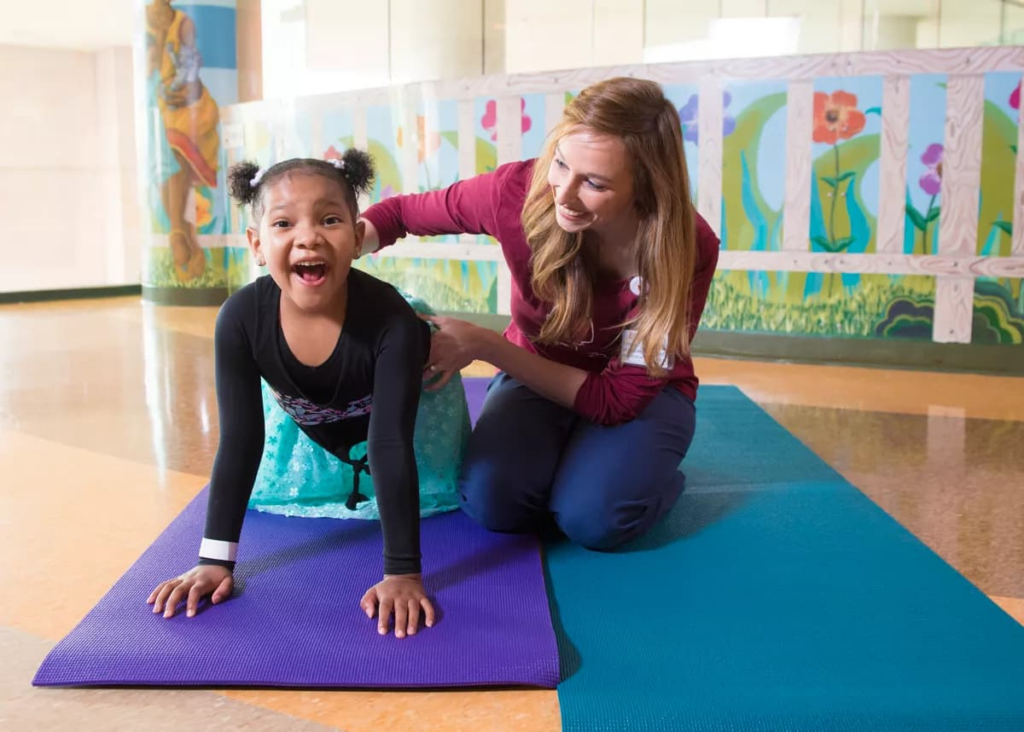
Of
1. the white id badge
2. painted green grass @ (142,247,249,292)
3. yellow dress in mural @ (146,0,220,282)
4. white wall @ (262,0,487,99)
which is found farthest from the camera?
painted green grass @ (142,247,249,292)

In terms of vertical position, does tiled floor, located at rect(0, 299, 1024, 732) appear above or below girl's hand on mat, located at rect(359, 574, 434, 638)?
below

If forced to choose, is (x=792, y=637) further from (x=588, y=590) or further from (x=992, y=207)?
(x=992, y=207)

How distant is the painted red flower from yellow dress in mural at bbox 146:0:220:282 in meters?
3.54

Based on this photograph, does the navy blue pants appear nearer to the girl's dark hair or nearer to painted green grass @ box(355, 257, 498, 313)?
the girl's dark hair

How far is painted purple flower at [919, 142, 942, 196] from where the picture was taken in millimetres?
3523

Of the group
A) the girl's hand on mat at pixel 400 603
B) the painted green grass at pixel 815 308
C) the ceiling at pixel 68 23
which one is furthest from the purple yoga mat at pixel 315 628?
the ceiling at pixel 68 23

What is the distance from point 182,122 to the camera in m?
5.57

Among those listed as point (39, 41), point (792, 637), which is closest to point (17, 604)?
point (792, 637)

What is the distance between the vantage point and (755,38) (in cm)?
403

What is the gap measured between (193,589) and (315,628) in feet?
0.69

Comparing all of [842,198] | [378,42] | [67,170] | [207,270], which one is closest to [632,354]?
[842,198]

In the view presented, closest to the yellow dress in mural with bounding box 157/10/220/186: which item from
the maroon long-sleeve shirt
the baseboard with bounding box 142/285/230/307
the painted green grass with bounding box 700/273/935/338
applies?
the baseboard with bounding box 142/285/230/307

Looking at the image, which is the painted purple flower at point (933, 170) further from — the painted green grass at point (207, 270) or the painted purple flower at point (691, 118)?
the painted green grass at point (207, 270)

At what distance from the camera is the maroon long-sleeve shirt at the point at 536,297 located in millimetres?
1814
